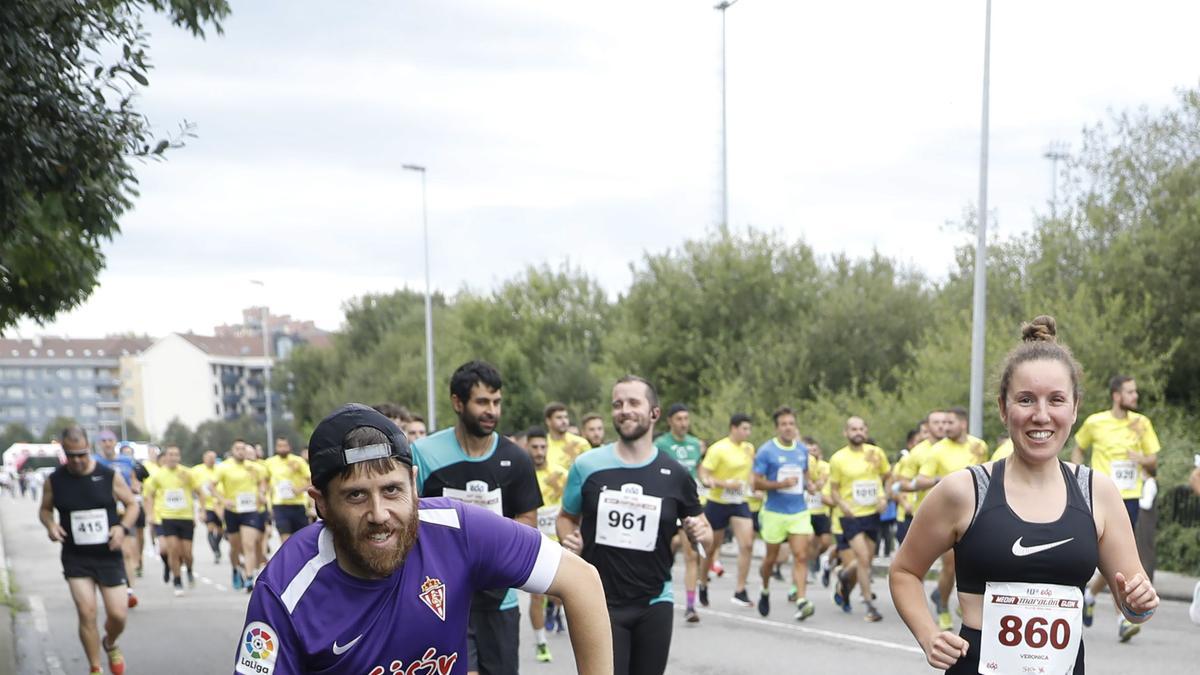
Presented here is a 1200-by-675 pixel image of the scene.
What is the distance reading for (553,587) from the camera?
10.0 feet

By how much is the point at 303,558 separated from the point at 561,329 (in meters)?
49.5

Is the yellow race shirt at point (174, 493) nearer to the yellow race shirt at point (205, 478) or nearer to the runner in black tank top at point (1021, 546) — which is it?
the yellow race shirt at point (205, 478)

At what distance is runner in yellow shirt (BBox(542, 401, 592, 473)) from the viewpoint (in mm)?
15094

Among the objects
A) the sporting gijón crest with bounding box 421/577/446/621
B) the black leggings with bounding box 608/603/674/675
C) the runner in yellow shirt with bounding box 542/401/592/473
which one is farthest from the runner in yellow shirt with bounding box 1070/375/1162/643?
the sporting gijón crest with bounding box 421/577/446/621

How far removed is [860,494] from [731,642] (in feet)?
8.62

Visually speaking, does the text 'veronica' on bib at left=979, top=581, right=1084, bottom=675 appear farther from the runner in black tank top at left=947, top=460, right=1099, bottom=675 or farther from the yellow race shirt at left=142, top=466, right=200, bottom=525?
the yellow race shirt at left=142, top=466, right=200, bottom=525

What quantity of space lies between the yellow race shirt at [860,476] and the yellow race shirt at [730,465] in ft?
5.95

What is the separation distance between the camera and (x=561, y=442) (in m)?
15.4

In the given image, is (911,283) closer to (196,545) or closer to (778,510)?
(196,545)

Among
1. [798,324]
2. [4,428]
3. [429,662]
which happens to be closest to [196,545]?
[798,324]

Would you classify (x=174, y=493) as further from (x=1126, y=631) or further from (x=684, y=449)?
(x=1126, y=631)

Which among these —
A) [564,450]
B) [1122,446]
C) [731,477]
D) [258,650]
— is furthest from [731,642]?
[258,650]

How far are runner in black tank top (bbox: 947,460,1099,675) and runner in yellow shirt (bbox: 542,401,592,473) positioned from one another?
11.1 meters

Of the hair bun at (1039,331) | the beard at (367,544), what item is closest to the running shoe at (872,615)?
the hair bun at (1039,331)
